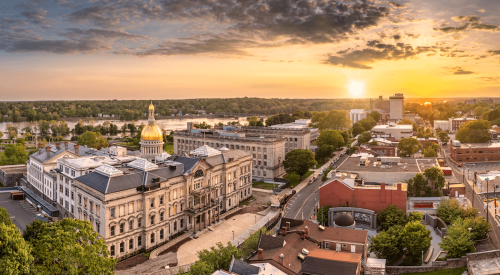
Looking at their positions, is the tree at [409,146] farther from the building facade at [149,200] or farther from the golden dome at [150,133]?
the golden dome at [150,133]

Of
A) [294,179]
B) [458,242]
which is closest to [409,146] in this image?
[294,179]

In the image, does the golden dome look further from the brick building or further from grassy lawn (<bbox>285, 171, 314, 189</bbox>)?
the brick building

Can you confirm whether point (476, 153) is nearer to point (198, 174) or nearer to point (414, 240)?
point (414, 240)

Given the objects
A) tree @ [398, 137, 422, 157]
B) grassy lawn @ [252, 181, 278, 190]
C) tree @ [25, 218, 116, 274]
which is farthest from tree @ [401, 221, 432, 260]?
tree @ [398, 137, 422, 157]

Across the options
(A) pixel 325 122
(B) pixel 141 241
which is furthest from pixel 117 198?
(A) pixel 325 122

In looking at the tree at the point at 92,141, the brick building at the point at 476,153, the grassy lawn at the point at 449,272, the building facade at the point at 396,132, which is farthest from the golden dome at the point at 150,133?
the building facade at the point at 396,132

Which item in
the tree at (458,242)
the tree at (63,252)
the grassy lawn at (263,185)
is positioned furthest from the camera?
the grassy lawn at (263,185)
